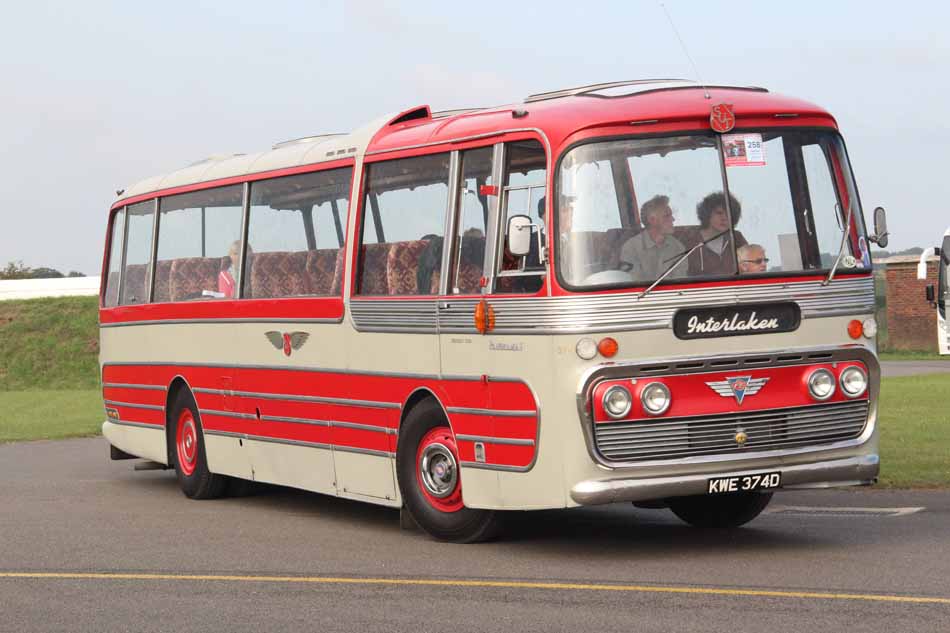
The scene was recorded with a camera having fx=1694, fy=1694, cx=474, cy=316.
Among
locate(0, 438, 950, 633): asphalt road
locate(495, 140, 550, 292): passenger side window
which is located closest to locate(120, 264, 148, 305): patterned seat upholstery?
locate(0, 438, 950, 633): asphalt road

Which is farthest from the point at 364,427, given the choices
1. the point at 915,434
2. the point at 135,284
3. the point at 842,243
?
the point at 915,434

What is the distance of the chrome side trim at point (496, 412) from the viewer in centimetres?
1061

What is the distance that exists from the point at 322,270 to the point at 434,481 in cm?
241

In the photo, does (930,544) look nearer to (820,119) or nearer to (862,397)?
(862,397)

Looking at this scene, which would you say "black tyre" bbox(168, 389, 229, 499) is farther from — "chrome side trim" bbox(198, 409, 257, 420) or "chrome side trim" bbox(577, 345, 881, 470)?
"chrome side trim" bbox(577, 345, 881, 470)

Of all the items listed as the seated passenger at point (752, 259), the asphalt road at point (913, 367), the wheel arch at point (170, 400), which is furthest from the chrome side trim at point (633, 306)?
the asphalt road at point (913, 367)

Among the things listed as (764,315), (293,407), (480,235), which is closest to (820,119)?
(764,315)

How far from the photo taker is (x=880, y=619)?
8.12 m

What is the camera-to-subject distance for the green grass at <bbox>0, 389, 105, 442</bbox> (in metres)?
26.9

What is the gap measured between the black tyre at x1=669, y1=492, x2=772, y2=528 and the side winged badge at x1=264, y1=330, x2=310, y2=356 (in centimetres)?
334

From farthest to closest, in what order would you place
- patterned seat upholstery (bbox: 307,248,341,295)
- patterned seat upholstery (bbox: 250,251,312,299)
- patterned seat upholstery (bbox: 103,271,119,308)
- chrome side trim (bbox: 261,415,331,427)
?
patterned seat upholstery (bbox: 103,271,119,308) < patterned seat upholstery (bbox: 250,251,312,299) < chrome side trim (bbox: 261,415,331,427) < patterned seat upholstery (bbox: 307,248,341,295)

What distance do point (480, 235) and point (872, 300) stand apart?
261 cm

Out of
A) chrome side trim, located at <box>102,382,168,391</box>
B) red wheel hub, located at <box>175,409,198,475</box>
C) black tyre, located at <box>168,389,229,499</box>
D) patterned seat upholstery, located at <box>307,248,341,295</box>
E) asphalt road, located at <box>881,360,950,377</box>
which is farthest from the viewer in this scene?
asphalt road, located at <box>881,360,950,377</box>

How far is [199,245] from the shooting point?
A: 16.0 metres
